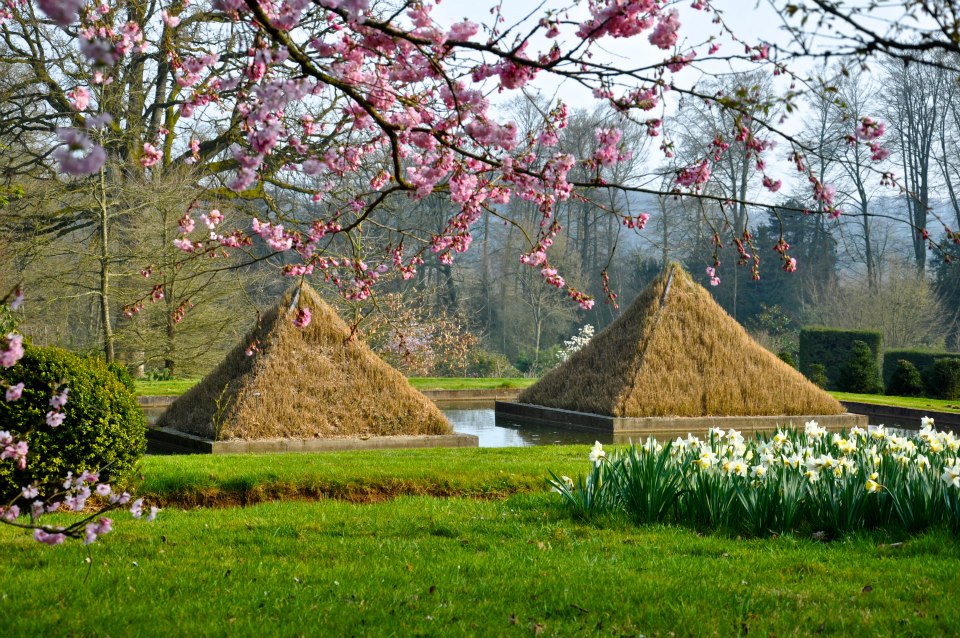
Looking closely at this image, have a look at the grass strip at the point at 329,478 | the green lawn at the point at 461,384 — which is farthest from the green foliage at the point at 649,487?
the green lawn at the point at 461,384

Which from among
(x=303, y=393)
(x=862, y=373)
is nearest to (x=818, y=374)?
(x=862, y=373)

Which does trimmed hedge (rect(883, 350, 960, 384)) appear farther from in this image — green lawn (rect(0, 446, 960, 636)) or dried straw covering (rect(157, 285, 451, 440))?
green lawn (rect(0, 446, 960, 636))

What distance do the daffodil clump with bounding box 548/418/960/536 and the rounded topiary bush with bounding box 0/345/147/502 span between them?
135 inches

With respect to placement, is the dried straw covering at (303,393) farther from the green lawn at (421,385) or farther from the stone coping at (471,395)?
the stone coping at (471,395)

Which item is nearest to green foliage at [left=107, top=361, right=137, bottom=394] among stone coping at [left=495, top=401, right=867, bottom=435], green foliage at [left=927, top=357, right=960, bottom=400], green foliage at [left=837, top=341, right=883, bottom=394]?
stone coping at [left=495, top=401, right=867, bottom=435]

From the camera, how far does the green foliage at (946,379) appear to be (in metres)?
20.8

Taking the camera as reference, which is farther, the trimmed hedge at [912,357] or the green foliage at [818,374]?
the trimmed hedge at [912,357]

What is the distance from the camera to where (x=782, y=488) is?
19.4 ft

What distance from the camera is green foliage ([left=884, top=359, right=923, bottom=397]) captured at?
21.7m

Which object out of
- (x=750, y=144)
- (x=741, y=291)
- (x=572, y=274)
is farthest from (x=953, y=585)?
(x=741, y=291)

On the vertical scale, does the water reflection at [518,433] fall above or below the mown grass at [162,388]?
below

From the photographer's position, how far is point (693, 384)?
1544 centimetres

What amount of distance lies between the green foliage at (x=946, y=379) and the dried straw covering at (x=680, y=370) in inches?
237

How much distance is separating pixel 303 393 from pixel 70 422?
483 cm
